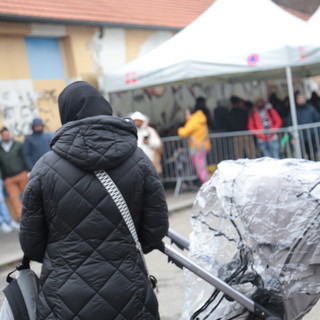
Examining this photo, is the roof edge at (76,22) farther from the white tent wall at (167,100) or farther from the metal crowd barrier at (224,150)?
the metal crowd barrier at (224,150)

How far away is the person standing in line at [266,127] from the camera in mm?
9820

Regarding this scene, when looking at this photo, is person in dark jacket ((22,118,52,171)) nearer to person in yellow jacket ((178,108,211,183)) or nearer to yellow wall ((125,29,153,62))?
person in yellow jacket ((178,108,211,183))

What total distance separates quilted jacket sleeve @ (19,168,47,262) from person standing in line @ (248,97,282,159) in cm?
788

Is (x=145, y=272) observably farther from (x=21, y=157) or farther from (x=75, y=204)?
(x=21, y=157)

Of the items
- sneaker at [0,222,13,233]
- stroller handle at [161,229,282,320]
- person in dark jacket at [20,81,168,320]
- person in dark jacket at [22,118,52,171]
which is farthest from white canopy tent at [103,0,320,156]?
person in dark jacket at [20,81,168,320]

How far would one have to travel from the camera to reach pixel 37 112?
985 centimetres

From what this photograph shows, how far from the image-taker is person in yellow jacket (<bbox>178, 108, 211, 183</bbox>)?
980 cm

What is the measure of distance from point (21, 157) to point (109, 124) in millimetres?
6659

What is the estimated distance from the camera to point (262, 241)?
2.81 metres

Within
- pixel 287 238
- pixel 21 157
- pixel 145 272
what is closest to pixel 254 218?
pixel 287 238

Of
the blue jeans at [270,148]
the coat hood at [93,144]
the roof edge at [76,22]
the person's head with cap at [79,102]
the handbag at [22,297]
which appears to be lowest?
the blue jeans at [270,148]

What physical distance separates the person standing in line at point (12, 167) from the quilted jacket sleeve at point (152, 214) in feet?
21.3

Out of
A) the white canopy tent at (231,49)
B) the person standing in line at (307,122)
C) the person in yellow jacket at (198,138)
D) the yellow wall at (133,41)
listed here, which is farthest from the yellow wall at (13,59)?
the person standing in line at (307,122)

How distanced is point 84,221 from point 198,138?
7706mm
